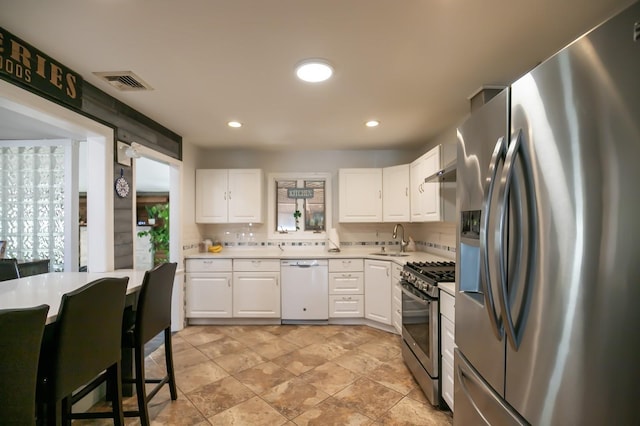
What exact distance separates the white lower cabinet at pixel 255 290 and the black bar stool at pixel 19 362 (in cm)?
262

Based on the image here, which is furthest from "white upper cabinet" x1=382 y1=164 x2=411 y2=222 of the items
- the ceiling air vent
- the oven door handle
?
the ceiling air vent

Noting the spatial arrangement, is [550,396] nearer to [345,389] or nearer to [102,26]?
[345,389]

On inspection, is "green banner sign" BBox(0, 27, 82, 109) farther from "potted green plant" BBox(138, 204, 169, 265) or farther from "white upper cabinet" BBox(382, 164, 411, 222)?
"potted green plant" BBox(138, 204, 169, 265)

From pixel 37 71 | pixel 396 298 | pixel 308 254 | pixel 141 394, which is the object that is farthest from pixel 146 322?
pixel 396 298

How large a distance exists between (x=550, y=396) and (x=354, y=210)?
3.21 metres

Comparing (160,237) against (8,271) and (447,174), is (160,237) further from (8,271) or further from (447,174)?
(447,174)

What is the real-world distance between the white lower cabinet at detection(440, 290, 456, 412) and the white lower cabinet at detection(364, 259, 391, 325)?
140 cm

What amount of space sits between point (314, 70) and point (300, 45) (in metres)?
0.27

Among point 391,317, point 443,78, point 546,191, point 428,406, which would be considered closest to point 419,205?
point 391,317

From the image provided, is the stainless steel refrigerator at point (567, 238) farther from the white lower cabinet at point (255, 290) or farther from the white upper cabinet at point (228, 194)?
the white upper cabinet at point (228, 194)

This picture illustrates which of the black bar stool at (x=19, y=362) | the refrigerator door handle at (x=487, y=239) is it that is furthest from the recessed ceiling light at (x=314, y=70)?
the black bar stool at (x=19, y=362)

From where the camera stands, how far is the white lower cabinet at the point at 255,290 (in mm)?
3674

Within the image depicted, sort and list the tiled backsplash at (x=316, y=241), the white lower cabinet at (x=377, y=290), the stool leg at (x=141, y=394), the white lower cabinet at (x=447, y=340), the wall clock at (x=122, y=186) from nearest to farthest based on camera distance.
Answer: the stool leg at (x=141, y=394) → the white lower cabinet at (x=447, y=340) → the wall clock at (x=122, y=186) → the white lower cabinet at (x=377, y=290) → the tiled backsplash at (x=316, y=241)

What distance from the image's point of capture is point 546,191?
84 centimetres
